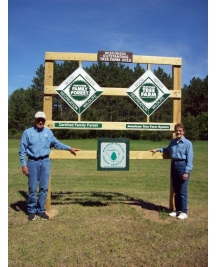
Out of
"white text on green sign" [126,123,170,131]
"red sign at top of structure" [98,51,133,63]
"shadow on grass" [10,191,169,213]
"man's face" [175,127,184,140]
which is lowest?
"shadow on grass" [10,191,169,213]

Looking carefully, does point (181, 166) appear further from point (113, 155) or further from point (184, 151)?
point (113, 155)

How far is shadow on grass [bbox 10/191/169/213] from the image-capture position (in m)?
5.46

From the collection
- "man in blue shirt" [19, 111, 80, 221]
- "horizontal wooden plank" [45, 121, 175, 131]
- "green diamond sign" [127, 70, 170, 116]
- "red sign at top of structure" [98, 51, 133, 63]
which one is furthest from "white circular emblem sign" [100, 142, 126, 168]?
"red sign at top of structure" [98, 51, 133, 63]

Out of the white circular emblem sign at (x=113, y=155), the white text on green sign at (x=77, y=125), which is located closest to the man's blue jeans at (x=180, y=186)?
the white circular emblem sign at (x=113, y=155)

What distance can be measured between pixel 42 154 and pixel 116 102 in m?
23.4

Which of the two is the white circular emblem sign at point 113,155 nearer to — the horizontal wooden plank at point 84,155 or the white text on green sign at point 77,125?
the horizontal wooden plank at point 84,155

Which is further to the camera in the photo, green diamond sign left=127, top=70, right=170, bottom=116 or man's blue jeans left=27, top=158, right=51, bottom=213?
green diamond sign left=127, top=70, right=170, bottom=116

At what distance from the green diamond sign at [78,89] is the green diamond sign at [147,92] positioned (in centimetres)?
64

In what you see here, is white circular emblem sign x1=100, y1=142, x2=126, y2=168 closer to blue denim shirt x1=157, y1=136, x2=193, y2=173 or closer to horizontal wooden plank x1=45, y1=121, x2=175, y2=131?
horizontal wooden plank x1=45, y1=121, x2=175, y2=131

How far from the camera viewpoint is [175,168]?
4918 millimetres

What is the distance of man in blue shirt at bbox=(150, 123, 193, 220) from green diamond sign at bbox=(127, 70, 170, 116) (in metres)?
0.62

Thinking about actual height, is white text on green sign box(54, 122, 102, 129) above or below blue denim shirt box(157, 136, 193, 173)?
above

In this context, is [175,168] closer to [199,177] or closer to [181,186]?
[181,186]
